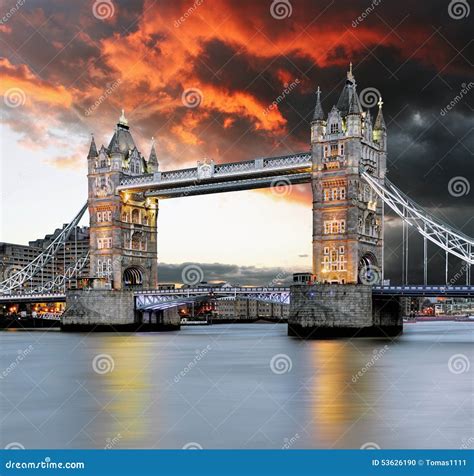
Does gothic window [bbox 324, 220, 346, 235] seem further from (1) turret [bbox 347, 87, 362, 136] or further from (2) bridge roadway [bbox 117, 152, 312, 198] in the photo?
(1) turret [bbox 347, 87, 362, 136]

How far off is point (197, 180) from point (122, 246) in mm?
10463

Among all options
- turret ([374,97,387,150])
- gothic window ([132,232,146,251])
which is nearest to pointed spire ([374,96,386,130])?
turret ([374,97,387,150])

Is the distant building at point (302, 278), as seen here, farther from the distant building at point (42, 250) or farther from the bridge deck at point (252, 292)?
the distant building at point (42, 250)

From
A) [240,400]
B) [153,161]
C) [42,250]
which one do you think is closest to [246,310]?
[42,250]

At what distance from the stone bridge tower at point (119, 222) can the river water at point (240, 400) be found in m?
27.8

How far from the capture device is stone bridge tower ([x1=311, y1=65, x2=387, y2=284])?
52188 mm

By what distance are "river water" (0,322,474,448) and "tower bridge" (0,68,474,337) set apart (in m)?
11.1

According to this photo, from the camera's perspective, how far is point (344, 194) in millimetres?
52625

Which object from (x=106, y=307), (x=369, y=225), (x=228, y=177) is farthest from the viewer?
(x=106, y=307)

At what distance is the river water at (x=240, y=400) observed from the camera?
16125 millimetres

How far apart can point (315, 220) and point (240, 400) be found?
33016mm

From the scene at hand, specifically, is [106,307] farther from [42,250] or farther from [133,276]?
[42,250]

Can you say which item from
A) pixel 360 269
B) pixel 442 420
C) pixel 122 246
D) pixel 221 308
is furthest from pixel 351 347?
pixel 221 308
